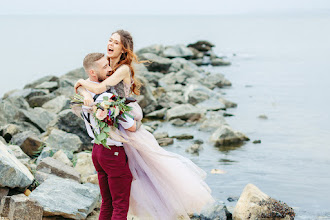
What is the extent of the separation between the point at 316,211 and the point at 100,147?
15.7 ft

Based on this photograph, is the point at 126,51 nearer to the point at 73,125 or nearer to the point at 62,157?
the point at 62,157

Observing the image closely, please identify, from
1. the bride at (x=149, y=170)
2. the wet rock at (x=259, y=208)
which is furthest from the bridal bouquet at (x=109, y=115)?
the wet rock at (x=259, y=208)

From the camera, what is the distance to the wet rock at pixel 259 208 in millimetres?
6961

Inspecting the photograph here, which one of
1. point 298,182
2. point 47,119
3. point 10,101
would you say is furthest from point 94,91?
point 10,101

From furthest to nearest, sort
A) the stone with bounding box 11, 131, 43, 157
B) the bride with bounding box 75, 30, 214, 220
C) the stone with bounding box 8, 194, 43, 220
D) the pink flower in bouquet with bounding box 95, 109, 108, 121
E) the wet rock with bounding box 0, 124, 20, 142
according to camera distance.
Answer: the wet rock with bounding box 0, 124, 20, 142 < the stone with bounding box 11, 131, 43, 157 < the stone with bounding box 8, 194, 43, 220 < the bride with bounding box 75, 30, 214, 220 < the pink flower in bouquet with bounding box 95, 109, 108, 121

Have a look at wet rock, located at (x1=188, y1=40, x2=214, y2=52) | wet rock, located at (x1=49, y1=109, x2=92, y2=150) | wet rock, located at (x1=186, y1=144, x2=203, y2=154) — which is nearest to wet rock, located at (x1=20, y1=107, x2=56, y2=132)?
wet rock, located at (x1=49, y1=109, x2=92, y2=150)

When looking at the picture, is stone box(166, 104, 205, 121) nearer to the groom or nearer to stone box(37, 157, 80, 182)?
stone box(37, 157, 80, 182)

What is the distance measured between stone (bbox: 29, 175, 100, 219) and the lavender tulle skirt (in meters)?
1.50

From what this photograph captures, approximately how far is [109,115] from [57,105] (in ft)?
35.6

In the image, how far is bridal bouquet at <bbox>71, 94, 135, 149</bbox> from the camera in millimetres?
4547

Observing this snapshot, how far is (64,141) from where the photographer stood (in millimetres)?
10312

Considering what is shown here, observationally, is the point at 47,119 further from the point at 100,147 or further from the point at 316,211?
the point at 100,147

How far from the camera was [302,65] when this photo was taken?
33281 millimetres

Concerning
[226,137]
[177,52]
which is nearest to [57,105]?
[226,137]
